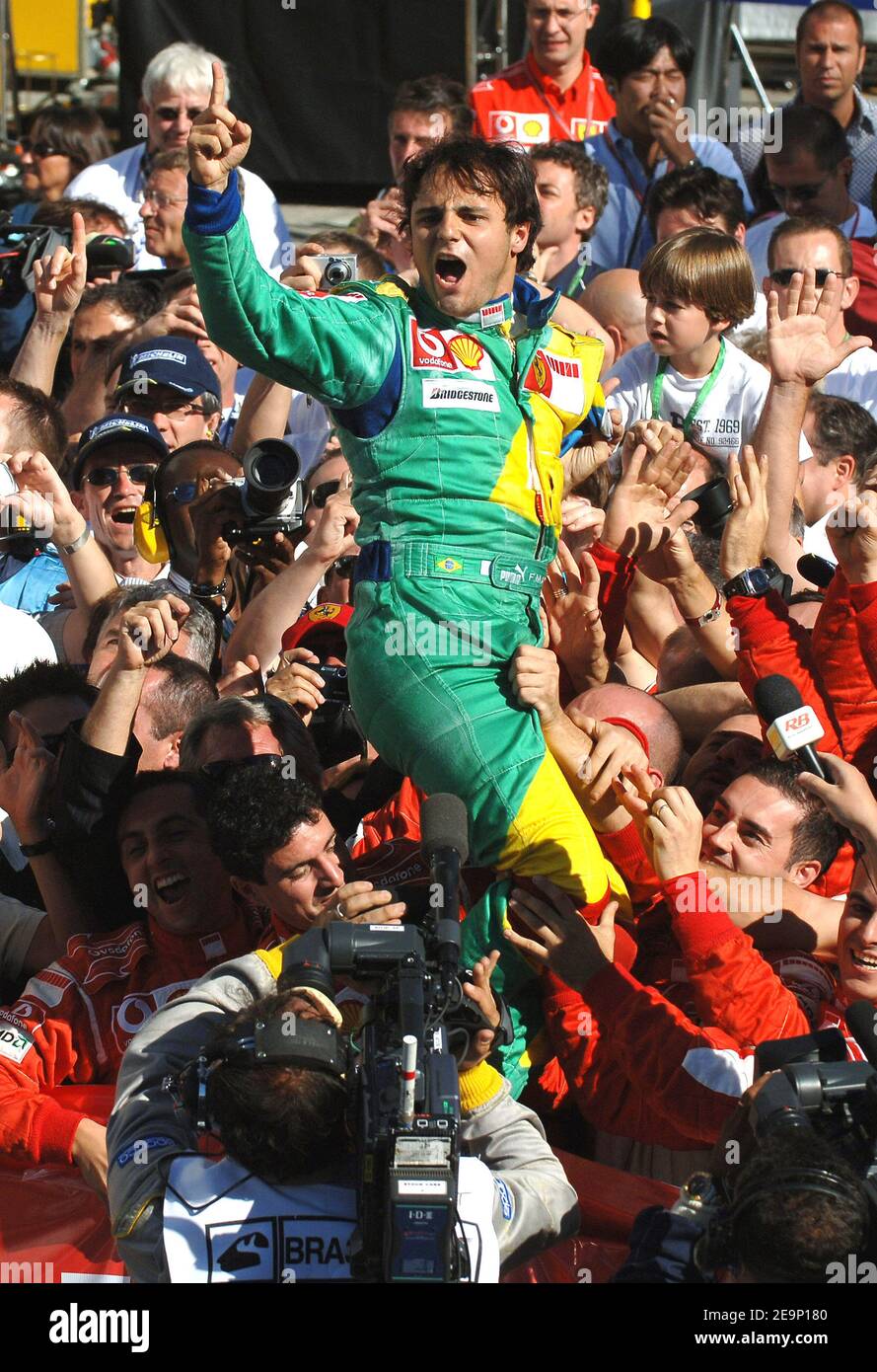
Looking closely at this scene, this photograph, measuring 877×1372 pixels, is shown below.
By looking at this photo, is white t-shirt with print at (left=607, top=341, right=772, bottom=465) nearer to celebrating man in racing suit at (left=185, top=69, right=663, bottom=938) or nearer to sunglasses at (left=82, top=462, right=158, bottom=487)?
sunglasses at (left=82, top=462, right=158, bottom=487)

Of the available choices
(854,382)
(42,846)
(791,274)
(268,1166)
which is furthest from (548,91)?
(268,1166)

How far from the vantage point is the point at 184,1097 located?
125 inches

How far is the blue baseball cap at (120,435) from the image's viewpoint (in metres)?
5.48

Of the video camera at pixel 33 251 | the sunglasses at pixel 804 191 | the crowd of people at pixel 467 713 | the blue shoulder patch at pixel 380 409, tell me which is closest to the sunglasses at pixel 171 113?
the video camera at pixel 33 251

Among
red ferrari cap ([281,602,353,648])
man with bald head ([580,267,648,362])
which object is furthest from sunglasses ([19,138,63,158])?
red ferrari cap ([281,602,353,648])

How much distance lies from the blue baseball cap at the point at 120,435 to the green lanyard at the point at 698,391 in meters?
1.57

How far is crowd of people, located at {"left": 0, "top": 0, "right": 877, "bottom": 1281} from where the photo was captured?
3402 millimetres

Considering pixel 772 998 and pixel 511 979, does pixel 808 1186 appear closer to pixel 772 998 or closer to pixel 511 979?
pixel 772 998

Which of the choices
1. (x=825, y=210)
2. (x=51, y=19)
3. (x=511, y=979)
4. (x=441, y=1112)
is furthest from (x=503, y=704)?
(x=51, y=19)

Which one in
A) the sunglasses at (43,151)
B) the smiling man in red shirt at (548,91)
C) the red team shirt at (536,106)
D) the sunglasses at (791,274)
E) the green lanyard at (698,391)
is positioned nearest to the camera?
the green lanyard at (698,391)

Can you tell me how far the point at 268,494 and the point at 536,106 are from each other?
4.01 metres

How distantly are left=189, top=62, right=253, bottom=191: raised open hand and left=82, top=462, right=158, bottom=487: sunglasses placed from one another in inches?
85.4

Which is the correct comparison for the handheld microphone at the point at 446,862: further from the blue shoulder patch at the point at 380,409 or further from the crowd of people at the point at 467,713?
the blue shoulder patch at the point at 380,409

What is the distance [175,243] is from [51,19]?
→ 25.0 feet
